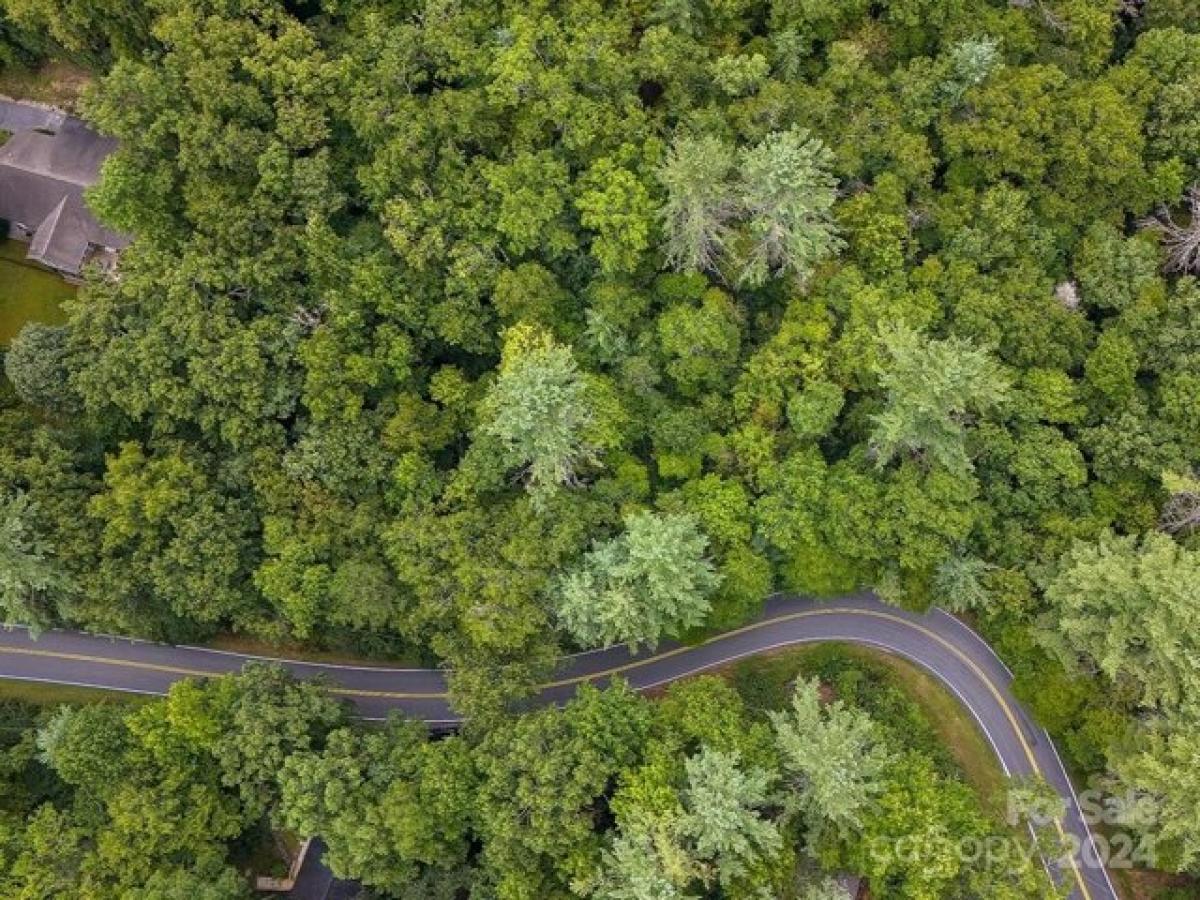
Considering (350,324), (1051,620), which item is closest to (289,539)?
(350,324)

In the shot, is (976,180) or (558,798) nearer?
(558,798)

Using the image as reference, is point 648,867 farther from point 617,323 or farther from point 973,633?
point 617,323

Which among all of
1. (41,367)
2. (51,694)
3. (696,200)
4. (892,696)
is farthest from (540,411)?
(51,694)

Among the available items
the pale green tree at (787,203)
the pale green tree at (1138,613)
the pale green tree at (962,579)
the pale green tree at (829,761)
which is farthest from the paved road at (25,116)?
the pale green tree at (1138,613)

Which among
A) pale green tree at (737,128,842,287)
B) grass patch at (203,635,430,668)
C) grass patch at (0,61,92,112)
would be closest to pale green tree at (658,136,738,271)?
pale green tree at (737,128,842,287)

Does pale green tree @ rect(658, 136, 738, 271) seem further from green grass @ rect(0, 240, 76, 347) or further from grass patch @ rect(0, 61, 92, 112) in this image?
grass patch @ rect(0, 61, 92, 112)

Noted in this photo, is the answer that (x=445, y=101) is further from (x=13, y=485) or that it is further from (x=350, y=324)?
(x=13, y=485)
